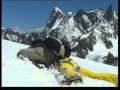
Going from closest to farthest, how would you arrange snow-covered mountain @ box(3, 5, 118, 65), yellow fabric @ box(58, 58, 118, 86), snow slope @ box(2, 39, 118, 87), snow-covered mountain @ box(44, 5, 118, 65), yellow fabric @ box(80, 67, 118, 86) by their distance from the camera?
snow slope @ box(2, 39, 118, 87) < yellow fabric @ box(58, 58, 118, 86) < yellow fabric @ box(80, 67, 118, 86) < snow-covered mountain @ box(3, 5, 118, 65) < snow-covered mountain @ box(44, 5, 118, 65)

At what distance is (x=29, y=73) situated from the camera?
5.80 m

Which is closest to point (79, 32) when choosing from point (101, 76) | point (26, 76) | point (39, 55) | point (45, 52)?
point (101, 76)

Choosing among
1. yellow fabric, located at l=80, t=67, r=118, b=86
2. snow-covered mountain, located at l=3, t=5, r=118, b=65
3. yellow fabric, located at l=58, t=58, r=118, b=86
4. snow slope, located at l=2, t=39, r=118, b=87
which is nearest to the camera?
snow slope, located at l=2, t=39, r=118, b=87

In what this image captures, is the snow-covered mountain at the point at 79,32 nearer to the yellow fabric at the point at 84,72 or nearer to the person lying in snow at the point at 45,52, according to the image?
the person lying in snow at the point at 45,52

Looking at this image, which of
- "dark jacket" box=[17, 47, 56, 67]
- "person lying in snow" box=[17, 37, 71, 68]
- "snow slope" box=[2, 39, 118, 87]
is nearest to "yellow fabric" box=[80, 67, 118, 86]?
"snow slope" box=[2, 39, 118, 87]

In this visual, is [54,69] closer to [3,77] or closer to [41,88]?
[41,88]

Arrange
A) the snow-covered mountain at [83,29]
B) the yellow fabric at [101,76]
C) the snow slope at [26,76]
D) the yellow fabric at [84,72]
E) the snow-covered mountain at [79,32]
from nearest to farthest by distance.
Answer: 1. the snow slope at [26,76]
2. the yellow fabric at [84,72]
3. the yellow fabric at [101,76]
4. the snow-covered mountain at [79,32]
5. the snow-covered mountain at [83,29]

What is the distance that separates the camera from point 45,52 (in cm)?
618

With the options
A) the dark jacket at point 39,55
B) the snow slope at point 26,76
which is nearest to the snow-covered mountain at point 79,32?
the dark jacket at point 39,55

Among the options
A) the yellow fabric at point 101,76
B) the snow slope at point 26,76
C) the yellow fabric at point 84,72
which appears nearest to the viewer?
the snow slope at point 26,76

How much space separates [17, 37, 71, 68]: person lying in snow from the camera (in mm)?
5961

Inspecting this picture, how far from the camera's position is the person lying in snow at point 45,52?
235 inches

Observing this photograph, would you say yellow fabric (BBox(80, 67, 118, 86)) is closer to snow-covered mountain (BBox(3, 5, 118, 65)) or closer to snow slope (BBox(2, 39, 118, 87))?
snow slope (BBox(2, 39, 118, 87))

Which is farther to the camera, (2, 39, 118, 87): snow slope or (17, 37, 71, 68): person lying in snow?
(17, 37, 71, 68): person lying in snow
